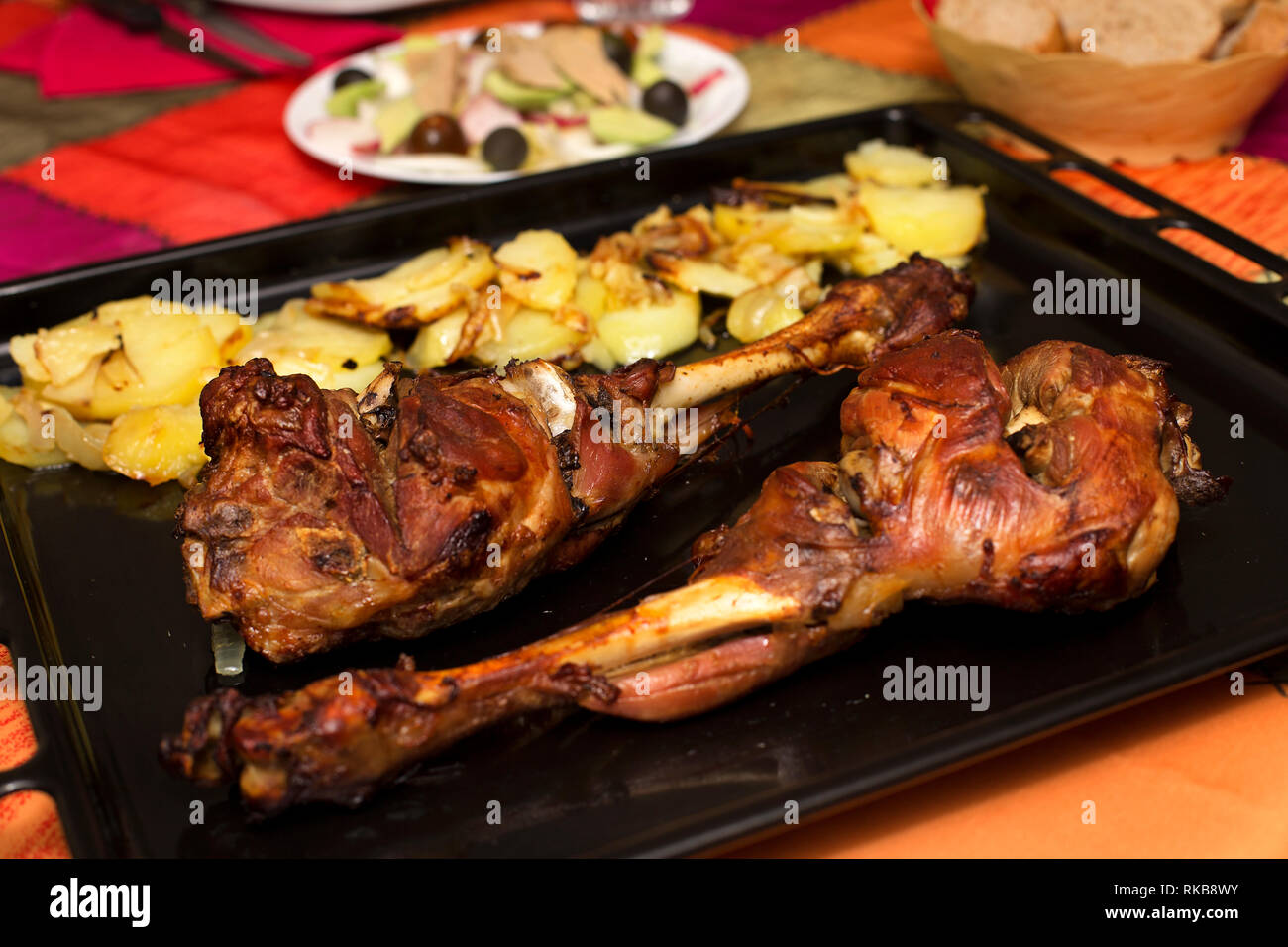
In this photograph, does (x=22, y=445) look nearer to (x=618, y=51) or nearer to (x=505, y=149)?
(x=505, y=149)

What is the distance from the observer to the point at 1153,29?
424cm

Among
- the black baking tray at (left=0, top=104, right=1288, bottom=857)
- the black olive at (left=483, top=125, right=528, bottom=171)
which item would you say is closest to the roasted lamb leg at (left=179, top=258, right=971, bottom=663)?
the black baking tray at (left=0, top=104, right=1288, bottom=857)

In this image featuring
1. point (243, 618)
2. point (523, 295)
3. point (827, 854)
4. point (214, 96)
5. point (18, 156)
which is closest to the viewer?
point (827, 854)

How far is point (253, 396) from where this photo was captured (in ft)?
7.68

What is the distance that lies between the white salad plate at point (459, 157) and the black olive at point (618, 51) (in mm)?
206

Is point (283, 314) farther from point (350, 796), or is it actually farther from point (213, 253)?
point (350, 796)

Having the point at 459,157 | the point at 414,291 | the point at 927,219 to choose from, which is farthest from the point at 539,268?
the point at 927,219

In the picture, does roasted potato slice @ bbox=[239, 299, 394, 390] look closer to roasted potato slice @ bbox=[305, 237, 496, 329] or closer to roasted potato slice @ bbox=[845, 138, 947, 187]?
roasted potato slice @ bbox=[305, 237, 496, 329]

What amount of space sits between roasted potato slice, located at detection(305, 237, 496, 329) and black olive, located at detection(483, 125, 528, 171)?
30.6 inches

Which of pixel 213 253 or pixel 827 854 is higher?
pixel 213 253

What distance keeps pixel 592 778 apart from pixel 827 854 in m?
0.45

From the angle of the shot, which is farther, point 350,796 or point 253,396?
point 253,396

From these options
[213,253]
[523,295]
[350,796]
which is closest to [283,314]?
[213,253]
